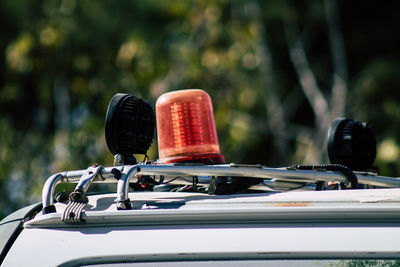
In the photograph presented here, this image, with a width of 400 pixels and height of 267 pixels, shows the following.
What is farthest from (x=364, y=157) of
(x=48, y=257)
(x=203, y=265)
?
(x=48, y=257)

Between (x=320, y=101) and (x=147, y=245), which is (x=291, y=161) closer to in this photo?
(x=320, y=101)

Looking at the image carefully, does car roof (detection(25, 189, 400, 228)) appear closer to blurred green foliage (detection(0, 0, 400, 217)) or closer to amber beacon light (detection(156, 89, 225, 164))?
amber beacon light (detection(156, 89, 225, 164))

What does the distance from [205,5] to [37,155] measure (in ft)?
11.3

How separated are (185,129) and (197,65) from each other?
20.7 ft

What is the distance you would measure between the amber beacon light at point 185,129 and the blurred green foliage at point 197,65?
16.2 feet


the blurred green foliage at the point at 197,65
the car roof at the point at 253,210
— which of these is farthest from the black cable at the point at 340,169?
the blurred green foliage at the point at 197,65

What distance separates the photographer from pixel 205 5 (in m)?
8.96

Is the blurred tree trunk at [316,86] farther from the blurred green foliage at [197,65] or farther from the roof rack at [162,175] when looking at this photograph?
the roof rack at [162,175]

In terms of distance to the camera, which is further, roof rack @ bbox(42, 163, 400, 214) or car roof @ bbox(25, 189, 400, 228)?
roof rack @ bbox(42, 163, 400, 214)

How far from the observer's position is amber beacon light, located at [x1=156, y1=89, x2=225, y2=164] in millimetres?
2270

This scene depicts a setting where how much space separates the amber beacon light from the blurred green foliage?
493cm

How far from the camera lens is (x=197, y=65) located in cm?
856

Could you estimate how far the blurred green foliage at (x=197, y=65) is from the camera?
862 cm

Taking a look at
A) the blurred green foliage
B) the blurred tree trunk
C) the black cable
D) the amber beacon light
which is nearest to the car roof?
the black cable
